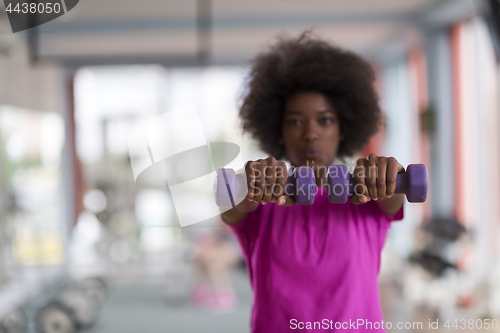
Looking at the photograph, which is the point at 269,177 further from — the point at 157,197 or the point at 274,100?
the point at 157,197

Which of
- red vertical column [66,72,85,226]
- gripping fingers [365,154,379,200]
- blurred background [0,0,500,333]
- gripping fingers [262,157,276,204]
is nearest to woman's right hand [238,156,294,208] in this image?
gripping fingers [262,157,276,204]

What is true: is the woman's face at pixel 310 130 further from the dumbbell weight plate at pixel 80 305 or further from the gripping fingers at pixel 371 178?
the dumbbell weight plate at pixel 80 305

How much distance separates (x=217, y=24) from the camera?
348 cm

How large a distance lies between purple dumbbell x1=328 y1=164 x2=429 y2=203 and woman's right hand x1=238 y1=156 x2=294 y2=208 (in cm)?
7

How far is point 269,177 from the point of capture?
567 mm

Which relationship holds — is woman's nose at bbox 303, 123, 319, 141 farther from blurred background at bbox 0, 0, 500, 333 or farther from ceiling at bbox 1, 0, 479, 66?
ceiling at bbox 1, 0, 479, 66

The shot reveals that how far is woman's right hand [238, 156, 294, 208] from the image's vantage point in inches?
22.3

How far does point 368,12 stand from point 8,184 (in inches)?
117

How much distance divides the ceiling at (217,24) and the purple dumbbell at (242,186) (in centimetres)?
224

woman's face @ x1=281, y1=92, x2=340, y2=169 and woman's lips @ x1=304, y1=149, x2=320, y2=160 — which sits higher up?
woman's face @ x1=281, y1=92, x2=340, y2=169

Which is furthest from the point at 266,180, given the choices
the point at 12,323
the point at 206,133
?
the point at 12,323

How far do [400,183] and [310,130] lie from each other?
0.21m

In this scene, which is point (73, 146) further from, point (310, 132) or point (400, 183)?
point (400, 183)

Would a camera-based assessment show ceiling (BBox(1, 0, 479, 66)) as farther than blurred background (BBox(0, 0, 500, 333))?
Yes
